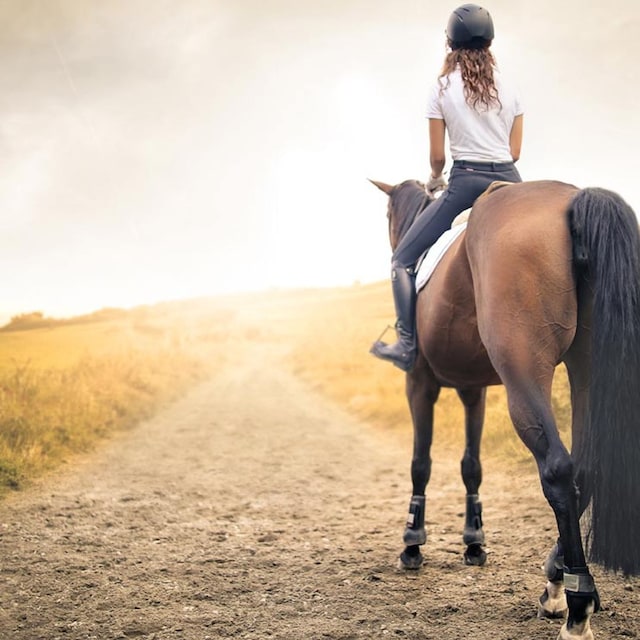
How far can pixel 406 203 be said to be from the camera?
5.59 meters

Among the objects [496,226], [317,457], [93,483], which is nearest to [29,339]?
[93,483]

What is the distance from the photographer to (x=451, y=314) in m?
4.01

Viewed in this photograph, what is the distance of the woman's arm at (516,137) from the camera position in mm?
4340

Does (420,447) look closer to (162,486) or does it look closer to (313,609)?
(313,609)

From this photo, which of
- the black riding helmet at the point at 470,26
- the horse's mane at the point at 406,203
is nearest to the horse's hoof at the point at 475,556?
the horse's mane at the point at 406,203

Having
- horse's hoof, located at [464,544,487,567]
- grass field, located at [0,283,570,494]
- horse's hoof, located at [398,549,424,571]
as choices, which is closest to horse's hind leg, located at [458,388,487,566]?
horse's hoof, located at [464,544,487,567]

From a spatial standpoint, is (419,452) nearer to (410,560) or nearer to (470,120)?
(410,560)

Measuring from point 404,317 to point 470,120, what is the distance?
4.70 ft

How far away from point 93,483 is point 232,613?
403cm

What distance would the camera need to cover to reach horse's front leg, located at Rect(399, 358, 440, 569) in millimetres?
4609

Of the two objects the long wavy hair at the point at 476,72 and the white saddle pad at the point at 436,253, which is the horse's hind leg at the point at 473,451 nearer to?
the white saddle pad at the point at 436,253

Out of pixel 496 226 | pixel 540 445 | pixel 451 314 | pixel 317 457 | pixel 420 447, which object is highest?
pixel 496 226

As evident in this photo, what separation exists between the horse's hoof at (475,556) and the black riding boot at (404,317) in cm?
137

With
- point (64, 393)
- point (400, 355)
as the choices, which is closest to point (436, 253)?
point (400, 355)
